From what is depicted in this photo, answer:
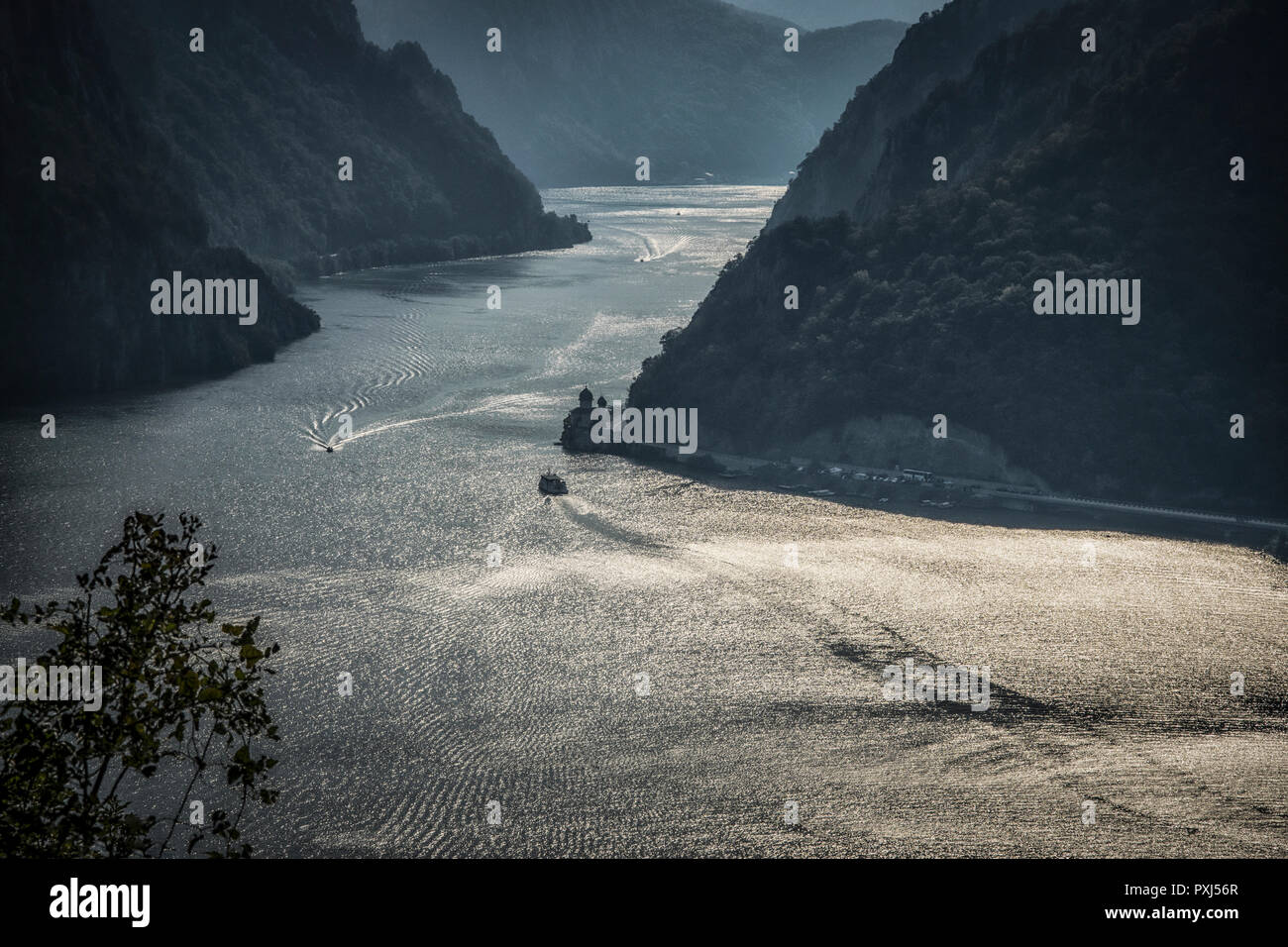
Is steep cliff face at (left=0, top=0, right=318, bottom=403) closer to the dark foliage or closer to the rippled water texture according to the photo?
the rippled water texture

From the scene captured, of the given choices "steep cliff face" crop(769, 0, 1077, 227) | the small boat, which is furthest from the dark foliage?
"steep cliff face" crop(769, 0, 1077, 227)

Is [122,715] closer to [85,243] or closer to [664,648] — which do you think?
[664,648]

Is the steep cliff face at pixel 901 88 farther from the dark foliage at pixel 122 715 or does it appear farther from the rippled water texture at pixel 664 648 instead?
the dark foliage at pixel 122 715

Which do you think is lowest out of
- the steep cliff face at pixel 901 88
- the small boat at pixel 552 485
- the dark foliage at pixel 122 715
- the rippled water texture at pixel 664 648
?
the rippled water texture at pixel 664 648

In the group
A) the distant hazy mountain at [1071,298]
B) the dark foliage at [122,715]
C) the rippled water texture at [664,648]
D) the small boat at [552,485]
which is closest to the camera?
the dark foliage at [122,715]

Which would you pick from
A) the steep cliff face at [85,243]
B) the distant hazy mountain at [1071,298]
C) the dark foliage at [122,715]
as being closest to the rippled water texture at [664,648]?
the distant hazy mountain at [1071,298]

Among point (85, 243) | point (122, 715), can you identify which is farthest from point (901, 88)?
point (122, 715)
